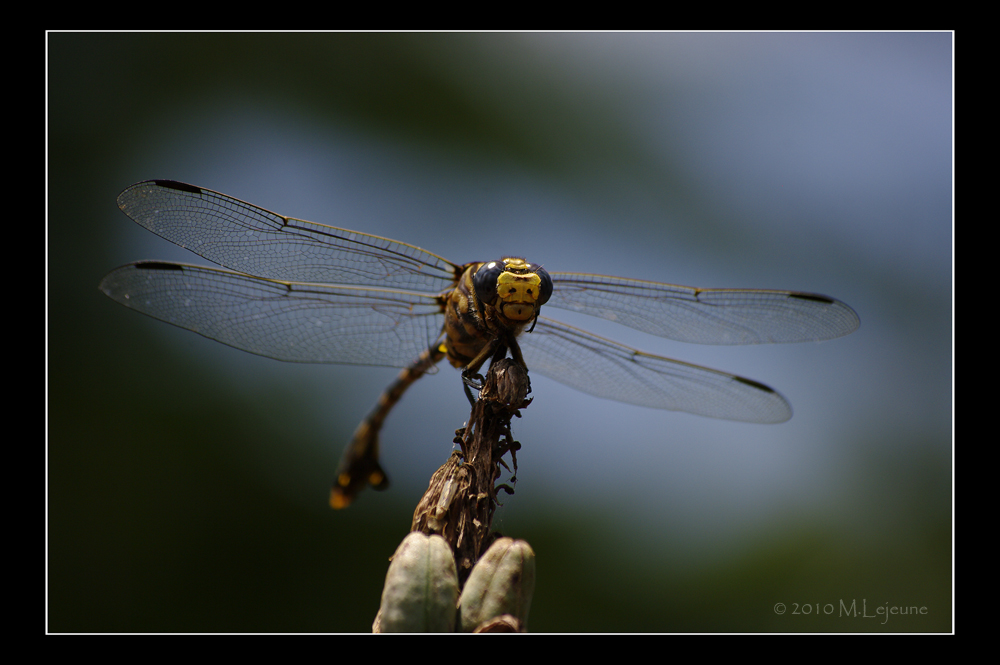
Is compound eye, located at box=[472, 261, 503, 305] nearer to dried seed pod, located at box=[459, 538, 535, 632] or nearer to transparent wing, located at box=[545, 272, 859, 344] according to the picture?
transparent wing, located at box=[545, 272, 859, 344]

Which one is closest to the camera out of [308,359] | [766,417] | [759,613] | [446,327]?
[446,327]

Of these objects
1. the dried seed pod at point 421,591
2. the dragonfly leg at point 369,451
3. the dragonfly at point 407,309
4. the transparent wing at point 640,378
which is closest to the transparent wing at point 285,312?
the dragonfly at point 407,309

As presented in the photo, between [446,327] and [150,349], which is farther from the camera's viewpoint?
[150,349]

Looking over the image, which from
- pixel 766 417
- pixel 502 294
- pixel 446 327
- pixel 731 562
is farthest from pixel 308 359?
pixel 731 562

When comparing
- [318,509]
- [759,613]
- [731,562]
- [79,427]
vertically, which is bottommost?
[759,613]

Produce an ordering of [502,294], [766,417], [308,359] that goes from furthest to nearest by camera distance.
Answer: [766,417] < [308,359] < [502,294]

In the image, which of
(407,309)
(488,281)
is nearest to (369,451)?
(407,309)

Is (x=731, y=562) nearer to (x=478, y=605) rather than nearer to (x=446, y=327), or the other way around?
(x=446, y=327)

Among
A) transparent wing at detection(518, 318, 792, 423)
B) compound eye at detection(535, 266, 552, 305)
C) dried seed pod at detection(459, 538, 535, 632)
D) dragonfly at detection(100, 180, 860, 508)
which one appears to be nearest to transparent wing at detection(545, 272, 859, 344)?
dragonfly at detection(100, 180, 860, 508)
